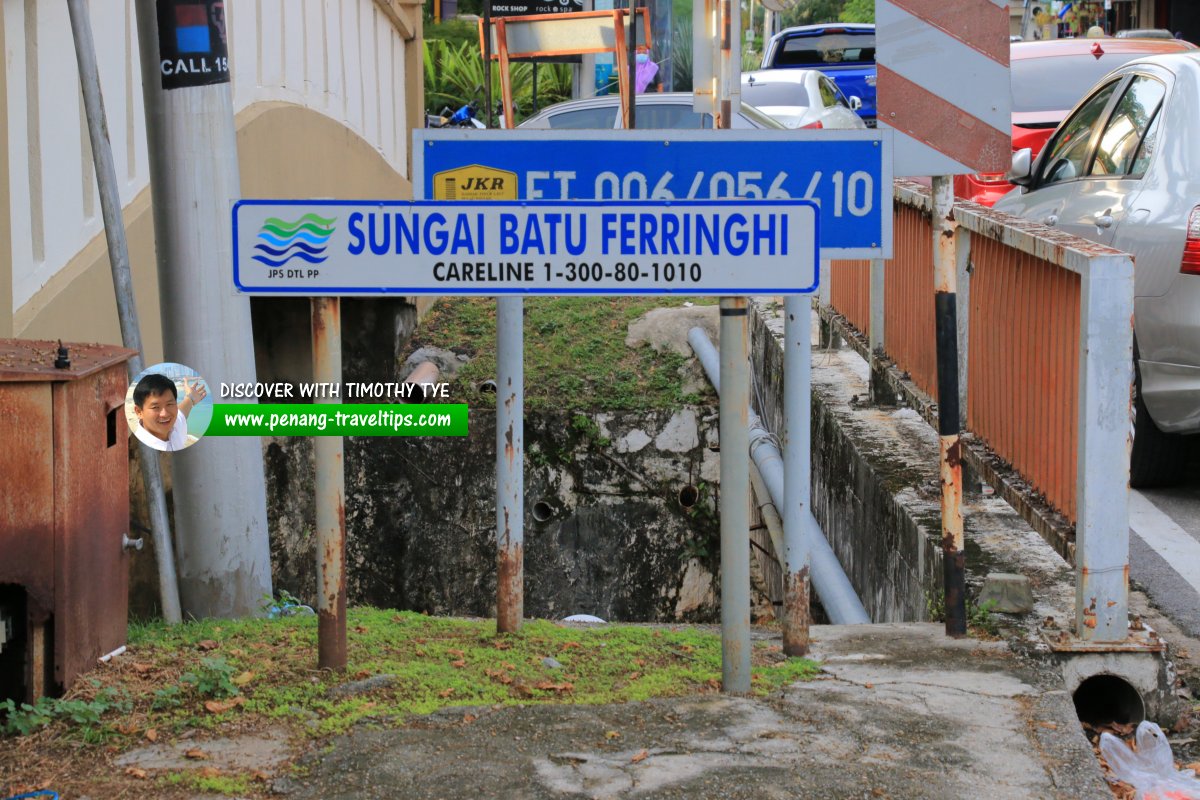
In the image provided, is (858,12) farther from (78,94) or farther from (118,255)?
(118,255)

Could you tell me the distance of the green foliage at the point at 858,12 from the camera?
1827 inches

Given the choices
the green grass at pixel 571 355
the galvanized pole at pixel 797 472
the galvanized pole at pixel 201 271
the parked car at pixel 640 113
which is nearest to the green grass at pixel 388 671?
the galvanized pole at pixel 797 472

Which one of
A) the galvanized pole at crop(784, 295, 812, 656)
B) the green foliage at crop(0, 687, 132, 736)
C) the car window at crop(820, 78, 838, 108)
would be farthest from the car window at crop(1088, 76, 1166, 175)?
the car window at crop(820, 78, 838, 108)

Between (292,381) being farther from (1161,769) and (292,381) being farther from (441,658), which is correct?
(1161,769)

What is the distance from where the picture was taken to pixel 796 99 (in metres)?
17.5

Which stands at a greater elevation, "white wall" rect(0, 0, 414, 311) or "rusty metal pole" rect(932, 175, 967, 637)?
"white wall" rect(0, 0, 414, 311)

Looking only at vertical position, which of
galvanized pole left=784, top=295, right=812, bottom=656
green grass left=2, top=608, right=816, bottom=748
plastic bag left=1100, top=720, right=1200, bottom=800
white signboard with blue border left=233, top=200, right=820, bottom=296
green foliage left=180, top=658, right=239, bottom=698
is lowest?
plastic bag left=1100, top=720, right=1200, bottom=800

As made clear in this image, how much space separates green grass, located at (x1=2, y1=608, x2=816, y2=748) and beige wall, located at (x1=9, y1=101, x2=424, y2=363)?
115 cm

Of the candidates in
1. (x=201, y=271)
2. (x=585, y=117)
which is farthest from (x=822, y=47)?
(x=201, y=271)

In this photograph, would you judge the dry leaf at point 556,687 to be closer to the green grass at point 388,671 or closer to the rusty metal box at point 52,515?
the green grass at point 388,671

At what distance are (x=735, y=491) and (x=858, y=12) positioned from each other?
1828 inches

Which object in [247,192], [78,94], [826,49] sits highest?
[826,49]

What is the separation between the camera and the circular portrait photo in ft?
15.0

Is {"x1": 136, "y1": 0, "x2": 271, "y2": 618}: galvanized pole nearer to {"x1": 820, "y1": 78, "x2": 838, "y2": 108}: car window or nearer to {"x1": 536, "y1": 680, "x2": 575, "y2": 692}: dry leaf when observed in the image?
{"x1": 536, "y1": 680, "x2": 575, "y2": 692}: dry leaf
